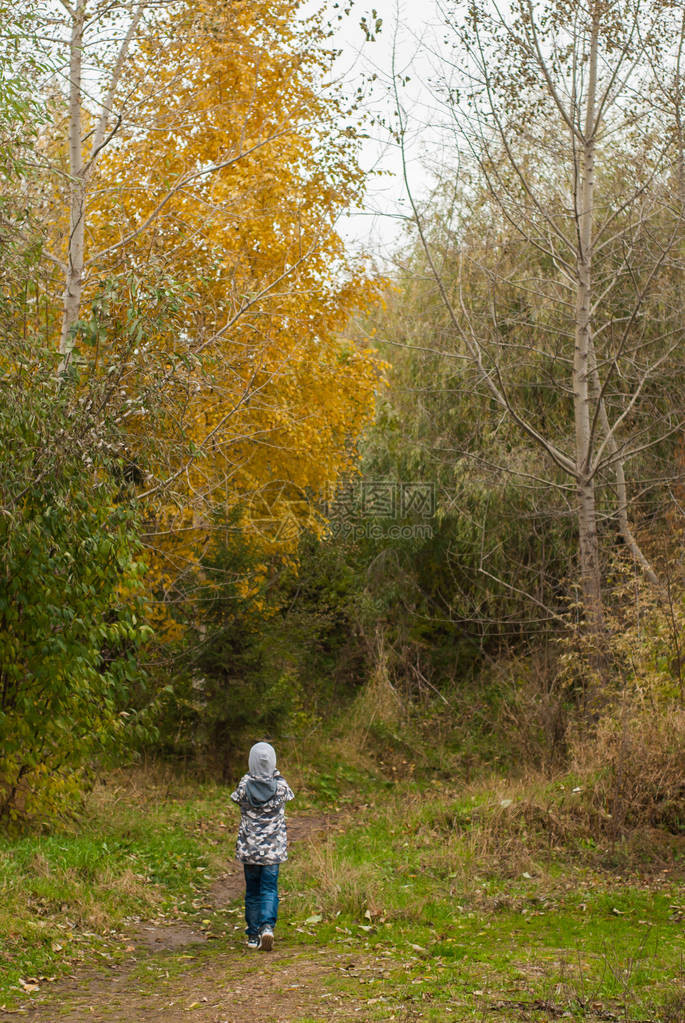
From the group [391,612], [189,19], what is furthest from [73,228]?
[391,612]

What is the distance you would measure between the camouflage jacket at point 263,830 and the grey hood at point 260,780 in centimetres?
3

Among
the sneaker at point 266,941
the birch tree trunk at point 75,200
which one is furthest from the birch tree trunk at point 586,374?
the sneaker at point 266,941

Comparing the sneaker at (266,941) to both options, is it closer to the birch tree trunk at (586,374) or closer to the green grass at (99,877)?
the green grass at (99,877)

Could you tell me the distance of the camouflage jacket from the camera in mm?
7410

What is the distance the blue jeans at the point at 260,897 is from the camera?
7.29 meters

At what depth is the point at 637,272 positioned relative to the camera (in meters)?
15.3

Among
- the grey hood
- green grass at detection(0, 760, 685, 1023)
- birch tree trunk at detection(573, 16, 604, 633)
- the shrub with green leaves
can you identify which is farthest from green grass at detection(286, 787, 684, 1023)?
birch tree trunk at detection(573, 16, 604, 633)

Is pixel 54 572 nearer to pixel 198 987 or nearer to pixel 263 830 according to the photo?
pixel 263 830

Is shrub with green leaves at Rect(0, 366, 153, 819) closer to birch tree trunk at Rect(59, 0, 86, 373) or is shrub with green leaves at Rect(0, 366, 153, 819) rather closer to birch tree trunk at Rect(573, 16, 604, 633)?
birch tree trunk at Rect(59, 0, 86, 373)

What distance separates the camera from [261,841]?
24.5 ft

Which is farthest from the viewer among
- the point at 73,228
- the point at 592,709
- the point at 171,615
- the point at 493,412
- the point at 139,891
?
the point at 493,412

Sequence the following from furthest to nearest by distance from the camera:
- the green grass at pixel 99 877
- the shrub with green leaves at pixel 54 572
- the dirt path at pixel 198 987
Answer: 1. the shrub with green leaves at pixel 54 572
2. the green grass at pixel 99 877
3. the dirt path at pixel 198 987

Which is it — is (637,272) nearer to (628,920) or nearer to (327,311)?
(327,311)

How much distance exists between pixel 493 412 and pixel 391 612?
4689 millimetres
